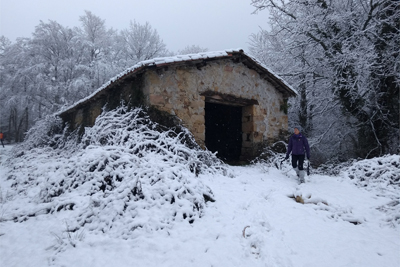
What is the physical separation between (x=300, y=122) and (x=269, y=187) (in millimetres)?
9809

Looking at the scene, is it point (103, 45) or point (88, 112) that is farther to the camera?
point (103, 45)

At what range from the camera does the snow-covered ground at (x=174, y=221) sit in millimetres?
2484

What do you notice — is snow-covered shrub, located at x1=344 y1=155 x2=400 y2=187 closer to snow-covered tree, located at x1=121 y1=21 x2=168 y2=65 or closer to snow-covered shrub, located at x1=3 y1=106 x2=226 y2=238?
snow-covered shrub, located at x1=3 y1=106 x2=226 y2=238

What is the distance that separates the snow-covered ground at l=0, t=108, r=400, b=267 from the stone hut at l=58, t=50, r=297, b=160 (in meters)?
1.85

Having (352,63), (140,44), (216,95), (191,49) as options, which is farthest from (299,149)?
(191,49)

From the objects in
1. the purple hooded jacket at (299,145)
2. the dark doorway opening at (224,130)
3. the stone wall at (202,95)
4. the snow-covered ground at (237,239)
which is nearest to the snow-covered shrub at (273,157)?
the stone wall at (202,95)

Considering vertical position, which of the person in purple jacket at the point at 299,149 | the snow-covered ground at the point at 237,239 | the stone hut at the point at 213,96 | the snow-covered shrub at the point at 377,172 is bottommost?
the snow-covered ground at the point at 237,239

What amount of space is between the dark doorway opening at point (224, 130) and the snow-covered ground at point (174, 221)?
413cm

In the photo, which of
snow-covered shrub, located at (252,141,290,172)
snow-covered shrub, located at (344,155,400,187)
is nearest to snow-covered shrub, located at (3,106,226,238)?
snow-covered shrub, located at (252,141,290,172)

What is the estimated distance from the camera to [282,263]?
247cm

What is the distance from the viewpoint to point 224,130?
948 centimetres

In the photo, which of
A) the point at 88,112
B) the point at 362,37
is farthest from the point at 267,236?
the point at 362,37

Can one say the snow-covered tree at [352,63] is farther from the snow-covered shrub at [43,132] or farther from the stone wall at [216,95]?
the snow-covered shrub at [43,132]

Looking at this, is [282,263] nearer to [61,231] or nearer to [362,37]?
[61,231]
